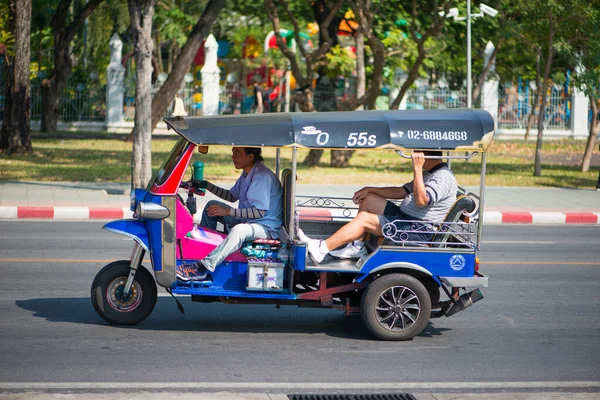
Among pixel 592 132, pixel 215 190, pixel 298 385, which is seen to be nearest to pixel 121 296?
pixel 215 190

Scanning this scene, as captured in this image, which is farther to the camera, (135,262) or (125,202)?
(125,202)

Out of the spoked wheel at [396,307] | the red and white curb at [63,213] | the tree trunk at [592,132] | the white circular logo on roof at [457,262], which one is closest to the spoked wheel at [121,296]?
the spoked wheel at [396,307]

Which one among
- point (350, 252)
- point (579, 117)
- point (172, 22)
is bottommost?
point (350, 252)

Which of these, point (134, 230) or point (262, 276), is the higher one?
point (134, 230)

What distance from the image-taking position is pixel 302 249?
25.5ft

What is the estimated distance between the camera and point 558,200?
19.0m

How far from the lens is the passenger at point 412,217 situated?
7.97 m

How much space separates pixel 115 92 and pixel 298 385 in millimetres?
30087

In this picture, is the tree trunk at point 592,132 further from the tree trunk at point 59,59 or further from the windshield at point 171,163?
the windshield at point 171,163

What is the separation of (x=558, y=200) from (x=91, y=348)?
13634 millimetres

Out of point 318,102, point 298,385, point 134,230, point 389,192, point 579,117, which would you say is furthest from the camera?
point 579,117

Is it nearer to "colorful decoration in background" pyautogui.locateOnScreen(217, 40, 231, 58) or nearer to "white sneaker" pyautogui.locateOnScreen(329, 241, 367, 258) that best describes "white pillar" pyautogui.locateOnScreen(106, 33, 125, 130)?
"colorful decoration in background" pyautogui.locateOnScreen(217, 40, 231, 58)

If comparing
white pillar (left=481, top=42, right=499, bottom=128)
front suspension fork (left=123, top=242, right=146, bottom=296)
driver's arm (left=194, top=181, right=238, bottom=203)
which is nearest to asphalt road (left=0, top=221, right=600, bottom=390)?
front suspension fork (left=123, top=242, right=146, bottom=296)

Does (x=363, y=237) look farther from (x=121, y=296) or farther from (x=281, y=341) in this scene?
(x=121, y=296)
